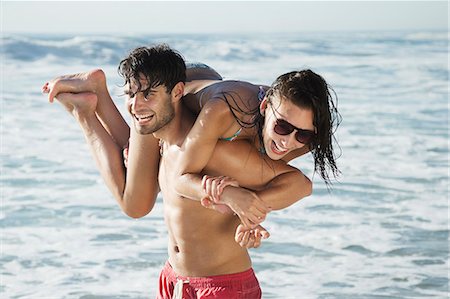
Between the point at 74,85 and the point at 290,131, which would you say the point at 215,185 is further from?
the point at 74,85

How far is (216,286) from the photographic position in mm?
3457

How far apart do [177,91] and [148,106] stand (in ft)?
0.43

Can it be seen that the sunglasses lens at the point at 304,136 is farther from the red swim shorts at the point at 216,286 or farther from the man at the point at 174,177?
the red swim shorts at the point at 216,286

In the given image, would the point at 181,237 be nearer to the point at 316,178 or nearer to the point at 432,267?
the point at 432,267

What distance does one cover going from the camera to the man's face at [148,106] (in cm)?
325

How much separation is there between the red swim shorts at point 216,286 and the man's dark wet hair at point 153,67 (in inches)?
29.2

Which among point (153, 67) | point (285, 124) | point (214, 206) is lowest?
point (214, 206)

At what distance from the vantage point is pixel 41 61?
19422 mm

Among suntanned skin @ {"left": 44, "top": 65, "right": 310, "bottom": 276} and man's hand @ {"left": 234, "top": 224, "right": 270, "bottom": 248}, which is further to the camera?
suntanned skin @ {"left": 44, "top": 65, "right": 310, "bottom": 276}

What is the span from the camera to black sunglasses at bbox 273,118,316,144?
3043mm

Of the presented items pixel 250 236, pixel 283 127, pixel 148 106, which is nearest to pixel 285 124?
pixel 283 127

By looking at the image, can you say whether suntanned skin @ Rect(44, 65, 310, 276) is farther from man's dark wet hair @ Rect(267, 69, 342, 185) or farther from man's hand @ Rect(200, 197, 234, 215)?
man's dark wet hair @ Rect(267, 69, 342, 185)

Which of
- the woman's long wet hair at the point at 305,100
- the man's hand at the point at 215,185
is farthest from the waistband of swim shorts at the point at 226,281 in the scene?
the woman's long wet hair at the point at 305,100

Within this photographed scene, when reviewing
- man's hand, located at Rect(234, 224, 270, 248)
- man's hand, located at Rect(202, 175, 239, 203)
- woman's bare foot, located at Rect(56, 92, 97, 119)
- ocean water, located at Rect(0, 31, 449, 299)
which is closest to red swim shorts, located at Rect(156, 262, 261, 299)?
man's hand, located at Rect(234, 224, 270, 248)
